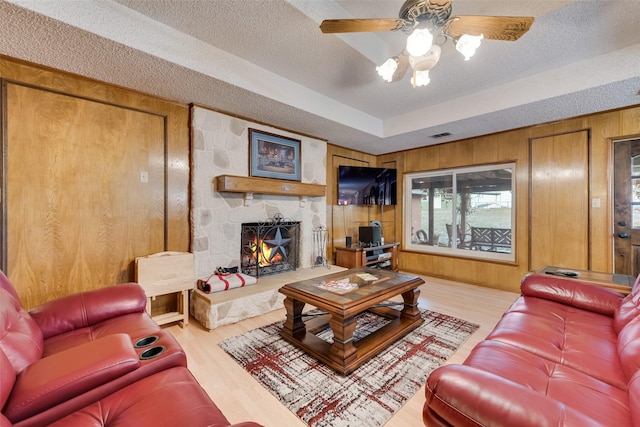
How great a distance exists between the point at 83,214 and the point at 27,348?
5.24 feet

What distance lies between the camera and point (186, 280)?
267 cm

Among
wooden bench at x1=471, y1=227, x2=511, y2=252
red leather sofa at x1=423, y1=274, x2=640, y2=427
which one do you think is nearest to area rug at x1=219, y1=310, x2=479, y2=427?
red leather sofa at x1=423, y1=274, x2=640, y2=427

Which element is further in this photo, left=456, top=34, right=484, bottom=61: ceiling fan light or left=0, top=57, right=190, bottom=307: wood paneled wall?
left=0, top=57, right=190, bottom=307: wood paneled wall

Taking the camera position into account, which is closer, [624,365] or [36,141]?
[624,365]

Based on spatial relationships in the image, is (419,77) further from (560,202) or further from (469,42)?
(560,202)

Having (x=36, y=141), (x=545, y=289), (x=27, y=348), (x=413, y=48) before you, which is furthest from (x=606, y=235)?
(x=36, y=141)

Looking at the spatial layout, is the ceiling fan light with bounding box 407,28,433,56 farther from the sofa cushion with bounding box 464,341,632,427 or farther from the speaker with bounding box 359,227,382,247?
the speaker with bounding box 359,227,382,247

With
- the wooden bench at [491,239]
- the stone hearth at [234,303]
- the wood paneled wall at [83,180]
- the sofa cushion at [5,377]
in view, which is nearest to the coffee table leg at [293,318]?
the stone hearth at [234,303]

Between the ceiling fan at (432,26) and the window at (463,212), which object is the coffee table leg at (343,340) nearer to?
the ceiling fan at (432,26)

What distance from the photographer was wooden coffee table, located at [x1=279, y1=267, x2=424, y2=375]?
75.4 inches

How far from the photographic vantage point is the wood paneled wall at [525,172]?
3.09m

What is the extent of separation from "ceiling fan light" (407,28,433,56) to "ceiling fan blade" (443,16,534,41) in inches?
7.5

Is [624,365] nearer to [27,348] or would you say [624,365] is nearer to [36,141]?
[27,348]

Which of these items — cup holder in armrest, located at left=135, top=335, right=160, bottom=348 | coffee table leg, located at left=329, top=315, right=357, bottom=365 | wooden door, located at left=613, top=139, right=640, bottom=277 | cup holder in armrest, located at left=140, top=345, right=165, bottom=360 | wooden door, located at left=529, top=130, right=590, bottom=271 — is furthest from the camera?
wooden door, located at left=529, top=130, right=590, bottom=271
